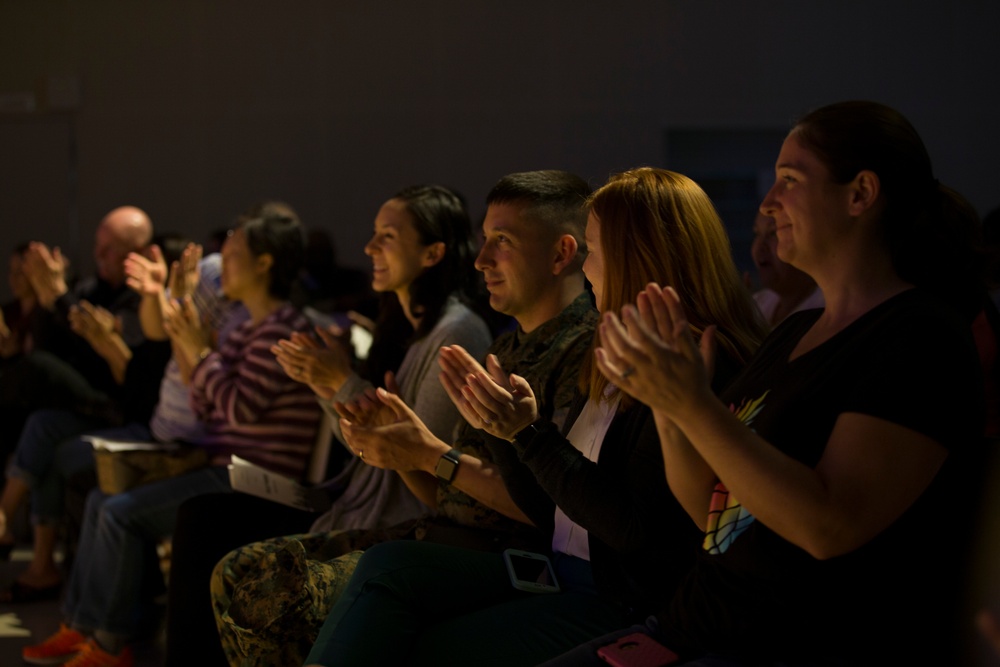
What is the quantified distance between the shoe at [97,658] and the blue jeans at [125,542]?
0.18ft

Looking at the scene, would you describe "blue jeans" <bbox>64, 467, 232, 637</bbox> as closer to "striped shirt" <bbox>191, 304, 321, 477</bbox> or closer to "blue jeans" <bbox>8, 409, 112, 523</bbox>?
"striped shirt" <bbox>191, 304, 321, 477</bbox>

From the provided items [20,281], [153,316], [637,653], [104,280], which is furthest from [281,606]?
[20,281]

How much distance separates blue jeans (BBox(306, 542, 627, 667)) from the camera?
1674mm

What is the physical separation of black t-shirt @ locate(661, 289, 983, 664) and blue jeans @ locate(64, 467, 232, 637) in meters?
2.13

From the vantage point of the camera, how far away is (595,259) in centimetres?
183

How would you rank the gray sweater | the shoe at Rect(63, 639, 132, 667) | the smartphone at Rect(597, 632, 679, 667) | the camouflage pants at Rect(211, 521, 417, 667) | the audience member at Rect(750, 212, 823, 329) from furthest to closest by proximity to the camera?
the shoe at Rect(63, 639, 132, 667) → the audience member at Rect(750, 212, 823, 329) → the gray sweater → the camouflage pants at Rect(211, 521, 417, 667) → the smartphone at Rect(597, 632, 679, 667)

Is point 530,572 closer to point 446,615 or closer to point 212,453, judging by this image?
point 446,615

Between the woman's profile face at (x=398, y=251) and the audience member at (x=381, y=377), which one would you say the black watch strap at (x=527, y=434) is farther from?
the woman's profile face at (x=398, y=251)

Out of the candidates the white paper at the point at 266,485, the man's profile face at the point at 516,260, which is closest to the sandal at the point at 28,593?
the white paper at the point at 266,485

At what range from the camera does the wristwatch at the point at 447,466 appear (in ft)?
6.89

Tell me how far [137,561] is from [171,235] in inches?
80.8

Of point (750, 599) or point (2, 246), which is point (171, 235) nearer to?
point (2, 246)

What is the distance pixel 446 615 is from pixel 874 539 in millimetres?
820

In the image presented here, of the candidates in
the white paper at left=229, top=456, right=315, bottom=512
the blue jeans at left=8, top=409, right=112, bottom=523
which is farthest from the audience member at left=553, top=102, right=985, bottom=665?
the blue jeans at left=8, top=409, right=112, bottom=523
